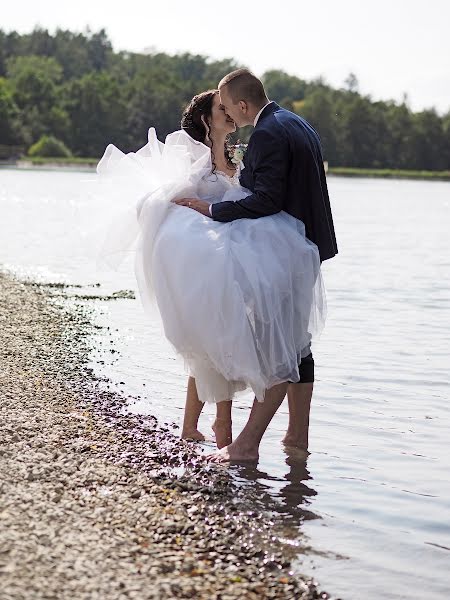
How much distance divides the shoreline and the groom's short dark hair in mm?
116903

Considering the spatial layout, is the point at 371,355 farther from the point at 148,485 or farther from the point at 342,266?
the point at 342,266

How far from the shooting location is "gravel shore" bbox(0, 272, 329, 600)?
493cm

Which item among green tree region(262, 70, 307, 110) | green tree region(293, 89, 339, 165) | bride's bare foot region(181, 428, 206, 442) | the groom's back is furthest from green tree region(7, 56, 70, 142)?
the groom's back

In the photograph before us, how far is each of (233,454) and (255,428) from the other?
25 centimetres

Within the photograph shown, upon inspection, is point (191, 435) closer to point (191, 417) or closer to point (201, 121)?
point (191, 417)

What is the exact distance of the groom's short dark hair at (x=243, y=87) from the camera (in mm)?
6996

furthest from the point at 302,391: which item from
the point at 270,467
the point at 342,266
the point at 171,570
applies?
the point at 342,266

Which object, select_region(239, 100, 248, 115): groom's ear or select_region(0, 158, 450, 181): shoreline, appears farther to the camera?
select_region(0, 158, 450, 181): shoreline

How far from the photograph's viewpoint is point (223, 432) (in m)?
7.71

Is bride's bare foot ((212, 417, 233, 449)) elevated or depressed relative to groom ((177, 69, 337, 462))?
depressed

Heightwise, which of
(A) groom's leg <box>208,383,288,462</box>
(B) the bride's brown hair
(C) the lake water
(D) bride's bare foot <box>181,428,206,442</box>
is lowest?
(C) the lake water

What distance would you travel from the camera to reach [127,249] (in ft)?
24.8

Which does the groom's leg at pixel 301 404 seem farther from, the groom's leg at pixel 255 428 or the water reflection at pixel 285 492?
the groom's leg at pixel 255 428

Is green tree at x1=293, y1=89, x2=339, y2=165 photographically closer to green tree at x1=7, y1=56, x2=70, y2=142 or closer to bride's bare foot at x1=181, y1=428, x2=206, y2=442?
green tree at x1=7, y1=56, x2=70, y2=142
